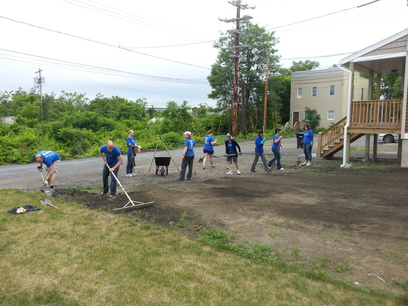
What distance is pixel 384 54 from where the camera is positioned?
1279 cm

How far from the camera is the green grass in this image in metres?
3.66

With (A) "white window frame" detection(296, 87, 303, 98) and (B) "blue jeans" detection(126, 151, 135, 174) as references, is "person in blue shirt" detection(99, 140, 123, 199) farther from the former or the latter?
(A) "white window frame" detection(296, 87, 303, 98)

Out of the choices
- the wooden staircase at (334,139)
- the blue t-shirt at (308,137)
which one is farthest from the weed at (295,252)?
the wooden staircase at (334,139)

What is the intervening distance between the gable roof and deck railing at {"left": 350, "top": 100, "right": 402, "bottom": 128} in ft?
5.53

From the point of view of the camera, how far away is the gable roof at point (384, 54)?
12.4 metres

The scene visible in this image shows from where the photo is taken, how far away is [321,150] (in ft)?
53.6

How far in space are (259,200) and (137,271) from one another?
4.34 m

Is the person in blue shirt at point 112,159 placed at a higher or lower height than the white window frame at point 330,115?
lower

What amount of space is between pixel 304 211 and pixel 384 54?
909cm

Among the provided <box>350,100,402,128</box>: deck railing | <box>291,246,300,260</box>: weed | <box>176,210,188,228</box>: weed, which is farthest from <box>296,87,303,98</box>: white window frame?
<box>291,246,300,260</box>: weed

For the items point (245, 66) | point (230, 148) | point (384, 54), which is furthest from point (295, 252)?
point (245, 66)

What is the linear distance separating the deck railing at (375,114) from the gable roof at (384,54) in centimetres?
168

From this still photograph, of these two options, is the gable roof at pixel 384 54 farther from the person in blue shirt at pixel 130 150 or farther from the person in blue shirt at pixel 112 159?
the person in blue shirt at pixel 112 159

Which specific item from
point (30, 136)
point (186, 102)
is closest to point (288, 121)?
point (186, 102)
